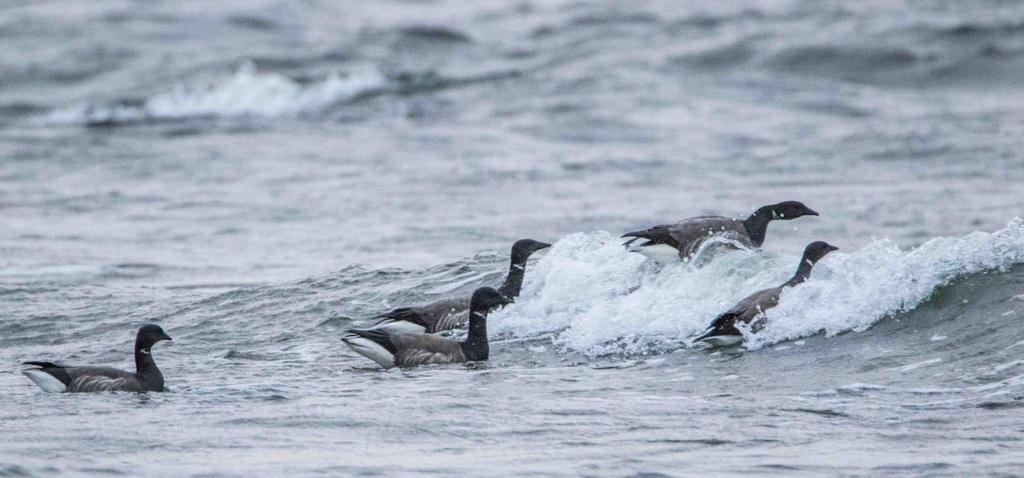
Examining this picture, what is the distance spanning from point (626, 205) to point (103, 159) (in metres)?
11.5

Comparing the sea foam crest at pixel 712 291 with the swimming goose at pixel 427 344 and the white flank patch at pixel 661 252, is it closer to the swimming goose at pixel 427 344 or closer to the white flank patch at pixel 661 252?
the white flank patch at pixel 661 252

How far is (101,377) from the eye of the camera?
11.7 meters

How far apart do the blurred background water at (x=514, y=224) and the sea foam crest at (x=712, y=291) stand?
0.04 meters

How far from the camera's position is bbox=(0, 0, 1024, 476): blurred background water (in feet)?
33.5

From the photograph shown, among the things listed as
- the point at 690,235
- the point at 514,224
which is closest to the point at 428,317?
the point at 690,235

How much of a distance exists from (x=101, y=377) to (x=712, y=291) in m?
5.23

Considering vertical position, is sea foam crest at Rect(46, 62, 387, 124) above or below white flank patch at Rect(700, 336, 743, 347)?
above

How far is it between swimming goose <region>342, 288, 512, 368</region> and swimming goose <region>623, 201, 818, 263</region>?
1.85 meters

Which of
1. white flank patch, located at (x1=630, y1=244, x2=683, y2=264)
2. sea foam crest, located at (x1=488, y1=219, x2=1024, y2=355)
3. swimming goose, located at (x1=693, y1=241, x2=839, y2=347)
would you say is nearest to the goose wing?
sea foam crest, located at (x1=488, y1=219, x2=1024, y2=355)

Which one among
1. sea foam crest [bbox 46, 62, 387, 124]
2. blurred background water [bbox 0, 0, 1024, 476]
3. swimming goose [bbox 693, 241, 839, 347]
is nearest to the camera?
blurred background water [bbox 0, 0, 1024, 476]

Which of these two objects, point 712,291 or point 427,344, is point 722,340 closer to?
point 712,291

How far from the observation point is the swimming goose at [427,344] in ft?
40.5

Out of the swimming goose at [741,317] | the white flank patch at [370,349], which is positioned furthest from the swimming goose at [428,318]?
the swimming goose at [741,317]

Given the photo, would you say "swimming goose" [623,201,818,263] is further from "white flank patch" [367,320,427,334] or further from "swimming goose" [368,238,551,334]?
"white flank patch" [367,320,427,334]
